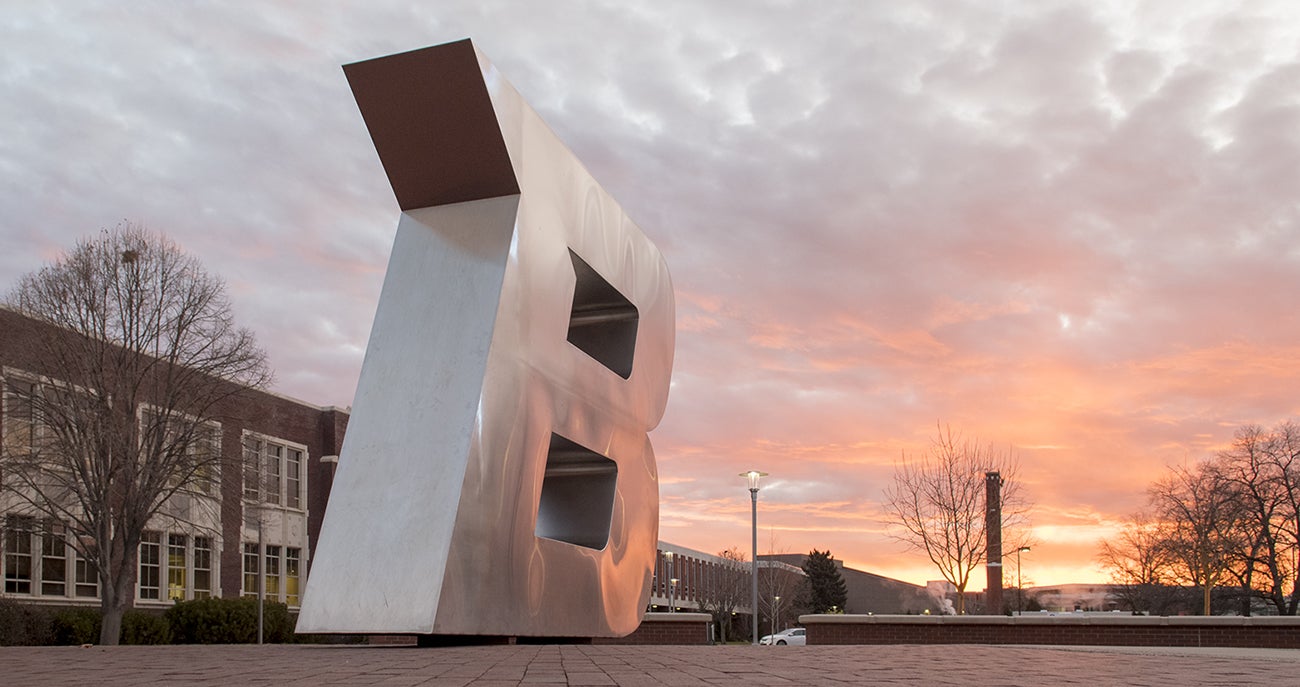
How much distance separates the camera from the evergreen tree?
76.1 m

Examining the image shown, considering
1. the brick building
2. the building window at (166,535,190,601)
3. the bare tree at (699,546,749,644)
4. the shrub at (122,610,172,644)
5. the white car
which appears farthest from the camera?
the bare tree at (699,546,749,644)

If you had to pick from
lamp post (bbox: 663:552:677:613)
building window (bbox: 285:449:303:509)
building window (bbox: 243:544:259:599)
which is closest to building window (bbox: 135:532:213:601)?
building window (bbox: 243:544:259:599)

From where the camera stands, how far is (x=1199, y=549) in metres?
45.0

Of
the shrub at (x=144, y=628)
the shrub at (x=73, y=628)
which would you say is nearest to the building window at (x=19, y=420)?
the shrub at (x=73, y=628)

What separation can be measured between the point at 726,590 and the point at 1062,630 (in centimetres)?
4865

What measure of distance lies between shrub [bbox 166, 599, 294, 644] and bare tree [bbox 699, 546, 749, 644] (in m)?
31.2

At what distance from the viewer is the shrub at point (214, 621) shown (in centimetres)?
3002

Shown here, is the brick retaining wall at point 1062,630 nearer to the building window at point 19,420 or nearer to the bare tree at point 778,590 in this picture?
the building window at point 19,420

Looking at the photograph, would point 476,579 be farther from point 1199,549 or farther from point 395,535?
point 1199,549

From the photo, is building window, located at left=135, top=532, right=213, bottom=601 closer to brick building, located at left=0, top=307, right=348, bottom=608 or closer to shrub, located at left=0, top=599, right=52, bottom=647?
brick building, located at left=0, top=307, right=348, bottom=608

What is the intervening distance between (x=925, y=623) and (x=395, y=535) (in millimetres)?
15238

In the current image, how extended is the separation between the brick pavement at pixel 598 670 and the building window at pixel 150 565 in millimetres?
24747

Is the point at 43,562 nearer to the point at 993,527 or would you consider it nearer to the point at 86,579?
the point at 86,579

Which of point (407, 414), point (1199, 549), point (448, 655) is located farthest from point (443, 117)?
point (1199, 549)
